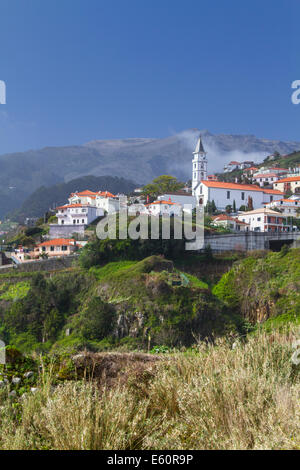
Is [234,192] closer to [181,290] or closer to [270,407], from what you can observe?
[181,290]

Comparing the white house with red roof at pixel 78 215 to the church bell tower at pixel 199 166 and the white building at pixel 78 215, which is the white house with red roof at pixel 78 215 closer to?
the white building at pixel 78 215

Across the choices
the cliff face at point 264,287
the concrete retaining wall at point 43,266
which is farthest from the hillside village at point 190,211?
the cliff face at point 264,287

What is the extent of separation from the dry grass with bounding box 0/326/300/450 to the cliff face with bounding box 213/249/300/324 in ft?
57.2

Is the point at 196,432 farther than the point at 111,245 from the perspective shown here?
No

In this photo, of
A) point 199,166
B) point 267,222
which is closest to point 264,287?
point 267,222

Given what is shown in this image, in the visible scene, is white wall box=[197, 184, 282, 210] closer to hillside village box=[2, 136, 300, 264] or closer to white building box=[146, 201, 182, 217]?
hillside village box=[2, 136, 300, 264]

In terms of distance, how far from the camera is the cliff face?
21078 mm

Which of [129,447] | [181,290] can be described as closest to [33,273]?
[181,290]

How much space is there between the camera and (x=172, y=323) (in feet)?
62.2

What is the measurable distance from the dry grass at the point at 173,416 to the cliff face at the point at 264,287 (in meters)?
17.4

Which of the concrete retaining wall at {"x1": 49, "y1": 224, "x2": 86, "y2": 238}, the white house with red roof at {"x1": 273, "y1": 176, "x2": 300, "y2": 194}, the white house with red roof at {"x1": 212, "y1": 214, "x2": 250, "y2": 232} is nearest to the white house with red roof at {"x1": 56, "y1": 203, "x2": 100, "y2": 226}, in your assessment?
the concrete retaining wall at {"x1": 49, "y1": 224, "x2": 86, "y2": 238}

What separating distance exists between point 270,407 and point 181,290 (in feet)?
57.0

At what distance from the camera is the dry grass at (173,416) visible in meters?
2.75
